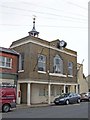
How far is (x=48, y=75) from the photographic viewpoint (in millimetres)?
35562

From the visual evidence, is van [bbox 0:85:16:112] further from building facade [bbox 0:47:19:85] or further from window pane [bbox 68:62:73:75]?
window pane [bbox 68:62:73:75]

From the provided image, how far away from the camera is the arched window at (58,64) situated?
37.6 m

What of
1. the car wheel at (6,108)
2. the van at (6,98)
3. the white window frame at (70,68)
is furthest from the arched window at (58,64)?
the car wheel at (6,108)

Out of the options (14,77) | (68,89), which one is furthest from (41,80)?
(68,89)

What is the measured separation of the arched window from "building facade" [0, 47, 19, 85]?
22.0 feet

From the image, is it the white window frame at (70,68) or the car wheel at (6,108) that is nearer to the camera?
the car wheel at (6,108)

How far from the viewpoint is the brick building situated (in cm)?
3275

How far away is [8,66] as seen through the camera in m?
31.4

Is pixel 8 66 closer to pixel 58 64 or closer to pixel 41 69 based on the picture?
pixel 41 69

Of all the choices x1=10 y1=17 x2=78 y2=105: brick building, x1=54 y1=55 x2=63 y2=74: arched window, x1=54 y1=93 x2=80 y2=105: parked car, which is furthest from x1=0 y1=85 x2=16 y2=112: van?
x1=54 y1=55 x2=63 y2=74: arched window

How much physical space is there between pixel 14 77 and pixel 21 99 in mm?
3570

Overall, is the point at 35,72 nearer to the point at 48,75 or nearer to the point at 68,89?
the point at 48,75

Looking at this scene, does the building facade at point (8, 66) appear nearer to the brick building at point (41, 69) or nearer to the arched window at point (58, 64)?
the brick building at point (41, 69)

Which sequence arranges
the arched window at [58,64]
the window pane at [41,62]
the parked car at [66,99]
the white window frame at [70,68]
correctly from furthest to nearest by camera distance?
the white window frame at [70,68] → the arched window at [58,64] → the window pane at [41,62] → the parked car at [66,99]
